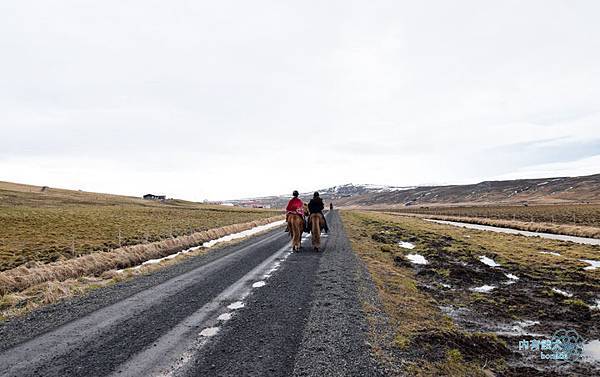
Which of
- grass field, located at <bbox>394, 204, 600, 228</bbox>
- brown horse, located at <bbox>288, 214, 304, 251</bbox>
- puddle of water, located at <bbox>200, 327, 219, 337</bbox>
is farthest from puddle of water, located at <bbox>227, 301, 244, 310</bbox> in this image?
grass field, located at <bbox>394, 204, 600, 228</bbox>

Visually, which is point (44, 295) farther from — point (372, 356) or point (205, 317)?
point (372, 356)

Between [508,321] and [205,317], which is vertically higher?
[205,317]

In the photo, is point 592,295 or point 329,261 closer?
point 592,295

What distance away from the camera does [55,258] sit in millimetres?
21125

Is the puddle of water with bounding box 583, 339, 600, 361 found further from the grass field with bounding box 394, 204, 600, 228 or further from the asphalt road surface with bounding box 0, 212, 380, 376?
the grass field with bounding box 394, 204, 600, 228

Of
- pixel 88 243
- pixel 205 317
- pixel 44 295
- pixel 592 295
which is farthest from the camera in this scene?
pixel 88 243

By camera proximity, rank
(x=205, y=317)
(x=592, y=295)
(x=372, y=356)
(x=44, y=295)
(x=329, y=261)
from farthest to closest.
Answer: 1. (x=329, y=261)
2. (x=592, y=295)
3. (x=44, y=295)
4. (x=205, y=317)
5. (x=372, y=356)

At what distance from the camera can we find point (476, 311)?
9.86 metres

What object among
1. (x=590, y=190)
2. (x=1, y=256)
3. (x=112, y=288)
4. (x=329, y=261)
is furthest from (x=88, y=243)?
(x=590, y=190)

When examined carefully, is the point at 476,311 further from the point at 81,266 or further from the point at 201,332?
the point at 81,266

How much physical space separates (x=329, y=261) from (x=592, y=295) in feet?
30.6

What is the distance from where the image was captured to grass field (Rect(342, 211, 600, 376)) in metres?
6.04

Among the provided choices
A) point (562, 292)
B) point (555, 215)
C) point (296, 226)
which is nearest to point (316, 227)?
point (296, 226)

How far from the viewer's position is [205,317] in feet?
26.0
